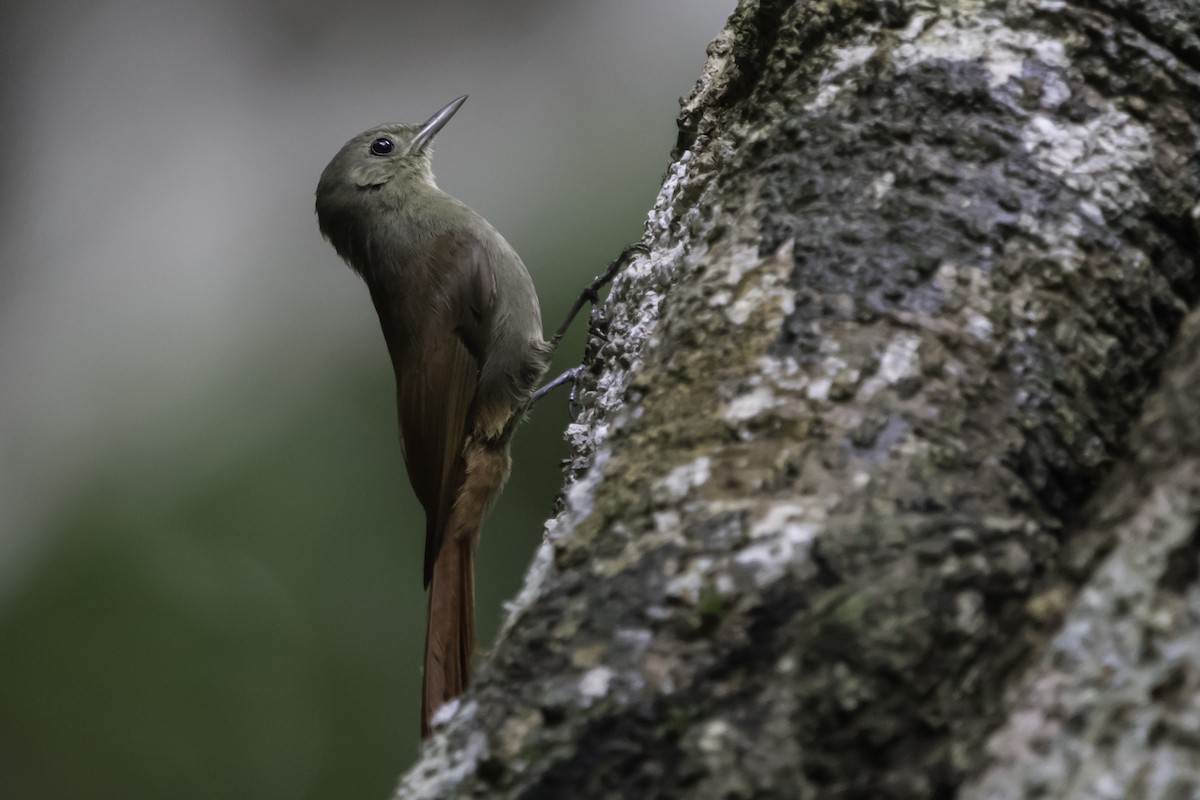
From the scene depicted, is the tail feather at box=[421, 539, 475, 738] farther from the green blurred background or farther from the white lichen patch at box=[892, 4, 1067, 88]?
the white lichen patch at box=[892, 4, 1067, 88]

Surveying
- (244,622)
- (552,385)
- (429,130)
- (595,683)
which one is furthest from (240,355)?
(595,683)

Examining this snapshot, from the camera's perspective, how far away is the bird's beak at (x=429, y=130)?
147 inches

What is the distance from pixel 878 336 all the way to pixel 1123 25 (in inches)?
17.8

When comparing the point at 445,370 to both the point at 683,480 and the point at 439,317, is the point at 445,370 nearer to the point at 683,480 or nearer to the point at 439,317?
the point at 439,317

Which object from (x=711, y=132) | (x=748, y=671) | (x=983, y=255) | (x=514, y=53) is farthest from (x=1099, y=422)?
(x=514, y=53)

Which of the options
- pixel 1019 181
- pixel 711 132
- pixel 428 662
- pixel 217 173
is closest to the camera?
pixel 1019 181

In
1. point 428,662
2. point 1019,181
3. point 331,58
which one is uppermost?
point 1019,181

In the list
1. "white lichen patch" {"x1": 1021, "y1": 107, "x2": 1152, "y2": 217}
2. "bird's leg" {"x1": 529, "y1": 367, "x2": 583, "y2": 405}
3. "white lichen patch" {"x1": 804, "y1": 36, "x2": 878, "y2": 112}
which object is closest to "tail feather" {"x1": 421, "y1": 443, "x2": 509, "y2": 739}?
"bird's leg" {"x1": 529, "y1": 367, "x2": 583, "y2": 405}

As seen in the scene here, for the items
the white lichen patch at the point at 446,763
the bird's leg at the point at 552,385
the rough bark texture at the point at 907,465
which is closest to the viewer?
the rough bark texture at the point at 907,465

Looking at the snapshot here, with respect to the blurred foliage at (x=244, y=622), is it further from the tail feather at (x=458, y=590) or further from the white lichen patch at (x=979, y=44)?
the white lichen patch at (x=979, y=44)

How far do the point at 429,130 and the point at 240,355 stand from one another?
4.79 ft

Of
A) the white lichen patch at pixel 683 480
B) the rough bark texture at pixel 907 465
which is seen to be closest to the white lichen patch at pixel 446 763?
the rough bark texture at pixel 907 465

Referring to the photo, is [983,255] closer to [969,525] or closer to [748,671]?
[969,525]

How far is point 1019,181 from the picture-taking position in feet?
3.49
